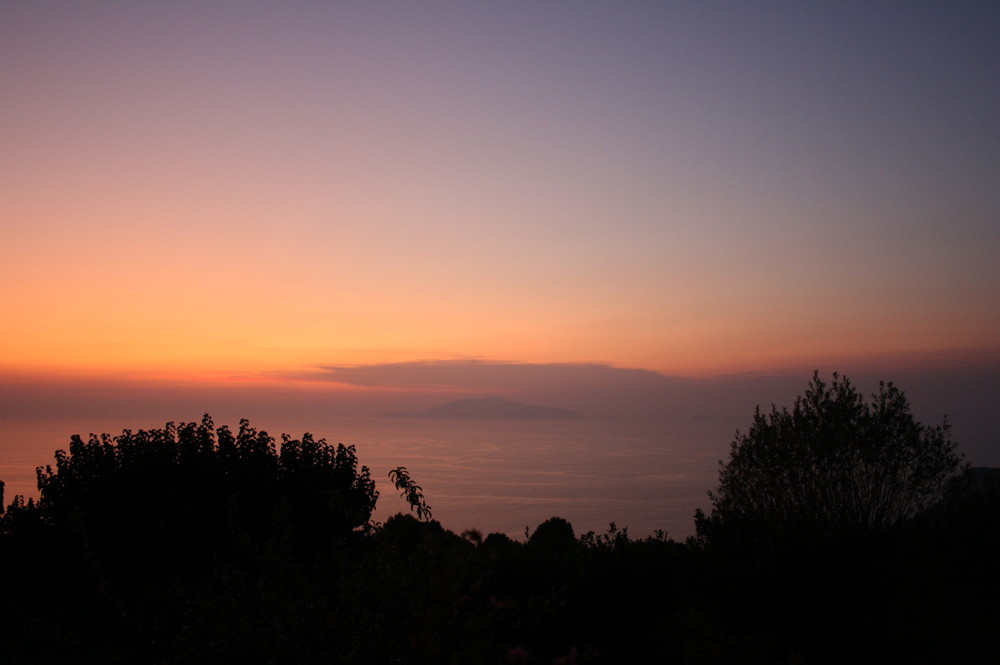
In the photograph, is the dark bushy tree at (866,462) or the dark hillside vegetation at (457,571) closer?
the dark hillside vegetation at (457,571)

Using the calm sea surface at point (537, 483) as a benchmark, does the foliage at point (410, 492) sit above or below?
above

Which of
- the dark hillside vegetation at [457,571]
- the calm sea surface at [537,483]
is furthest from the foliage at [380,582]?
the calm sea surface at [537,483]

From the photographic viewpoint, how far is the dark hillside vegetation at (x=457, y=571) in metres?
6.04

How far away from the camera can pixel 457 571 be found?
5.32 meters

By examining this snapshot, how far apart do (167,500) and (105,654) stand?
6452 mm

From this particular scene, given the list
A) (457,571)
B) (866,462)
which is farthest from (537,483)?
(457,571)

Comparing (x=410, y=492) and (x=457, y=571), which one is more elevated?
(x=410, y=492)

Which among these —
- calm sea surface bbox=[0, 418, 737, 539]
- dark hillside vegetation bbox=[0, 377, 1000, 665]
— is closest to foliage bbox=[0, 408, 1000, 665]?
dark hillside vegetation bbox=[0, 377, 1000, 665]

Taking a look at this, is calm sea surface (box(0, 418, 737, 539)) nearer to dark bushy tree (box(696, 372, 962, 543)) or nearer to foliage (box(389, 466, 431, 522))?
dark bushy tree (box(696, 372, 962, 543))

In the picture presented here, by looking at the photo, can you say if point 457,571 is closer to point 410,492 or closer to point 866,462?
point 410,492

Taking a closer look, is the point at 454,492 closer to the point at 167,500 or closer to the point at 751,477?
the point at 751,477

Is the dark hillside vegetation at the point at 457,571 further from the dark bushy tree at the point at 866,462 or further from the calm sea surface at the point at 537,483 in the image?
the calm sea surface at the point at 537,483

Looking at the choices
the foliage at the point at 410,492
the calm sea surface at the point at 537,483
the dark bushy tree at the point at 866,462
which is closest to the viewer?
A: the foliage at the point at 410,492

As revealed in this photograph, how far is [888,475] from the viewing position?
20.5 meters
